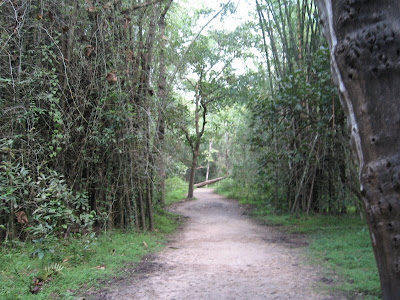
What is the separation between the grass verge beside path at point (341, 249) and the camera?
3.30 meters

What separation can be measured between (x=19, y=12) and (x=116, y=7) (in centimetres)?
158

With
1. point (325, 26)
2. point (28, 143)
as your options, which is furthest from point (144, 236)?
point (325, 26)

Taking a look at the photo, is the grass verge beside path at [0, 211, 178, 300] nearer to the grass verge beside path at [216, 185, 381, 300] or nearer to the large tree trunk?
the grass verge beside path at [216, 185, 381, 300]

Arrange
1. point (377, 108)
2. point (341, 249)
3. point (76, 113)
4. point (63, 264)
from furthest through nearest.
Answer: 1. point (76, 113)
2. point (341, 249)
3. point (63, 264)
4. point (377, 108)

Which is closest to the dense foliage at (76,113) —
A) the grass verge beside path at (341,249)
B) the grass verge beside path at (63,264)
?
the grass verge beside path at (63,264)

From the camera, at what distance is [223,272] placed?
13.0ft

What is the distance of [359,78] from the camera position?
84.3 inches

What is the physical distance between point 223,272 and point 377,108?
272cm

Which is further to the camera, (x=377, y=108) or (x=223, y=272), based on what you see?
(x=223, y=272)

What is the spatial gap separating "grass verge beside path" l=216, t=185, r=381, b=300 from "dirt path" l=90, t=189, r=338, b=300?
0.29 meters

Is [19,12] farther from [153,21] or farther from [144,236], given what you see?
[144,236]

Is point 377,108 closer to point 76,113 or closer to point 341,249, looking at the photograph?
point 341,249

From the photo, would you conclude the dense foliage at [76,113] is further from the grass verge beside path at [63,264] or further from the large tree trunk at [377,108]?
the large tree trunk at [377,108]

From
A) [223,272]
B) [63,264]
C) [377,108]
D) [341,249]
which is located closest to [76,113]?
[63,264]
